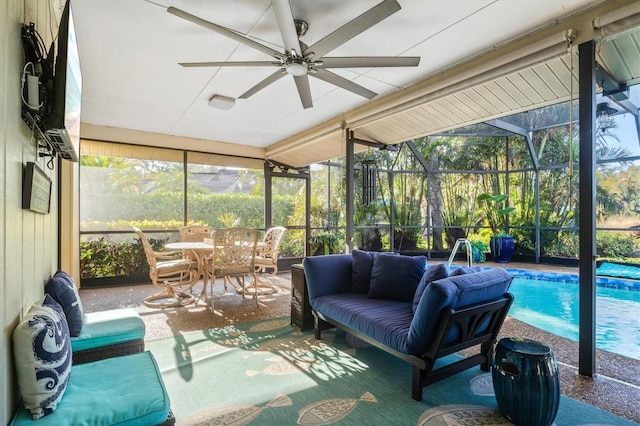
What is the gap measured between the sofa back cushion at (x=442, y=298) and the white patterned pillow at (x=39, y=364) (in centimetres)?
193

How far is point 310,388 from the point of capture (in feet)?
7.62

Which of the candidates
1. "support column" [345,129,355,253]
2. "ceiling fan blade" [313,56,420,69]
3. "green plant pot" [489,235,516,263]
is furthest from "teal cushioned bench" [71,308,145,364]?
"green plant pot" [489,235,516,263]

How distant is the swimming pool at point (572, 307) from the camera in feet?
12.1

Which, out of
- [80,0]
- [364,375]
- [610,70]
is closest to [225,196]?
[80,0]

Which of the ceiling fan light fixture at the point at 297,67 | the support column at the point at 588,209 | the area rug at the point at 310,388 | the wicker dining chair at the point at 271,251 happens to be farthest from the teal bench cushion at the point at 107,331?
the support column at the point at 588,209

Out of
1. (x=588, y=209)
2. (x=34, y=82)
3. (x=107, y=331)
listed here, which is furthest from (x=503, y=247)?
(x=34, y=82)

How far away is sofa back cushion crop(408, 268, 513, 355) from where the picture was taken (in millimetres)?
2051

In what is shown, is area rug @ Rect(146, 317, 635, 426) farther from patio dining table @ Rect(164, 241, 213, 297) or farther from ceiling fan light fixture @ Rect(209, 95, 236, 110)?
ceiling fan light fixture @ Rect(209, 95, 236, 110)

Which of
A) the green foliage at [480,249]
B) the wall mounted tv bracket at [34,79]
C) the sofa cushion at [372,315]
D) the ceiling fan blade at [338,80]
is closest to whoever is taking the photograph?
the wall mounted tv bracket at [34,79]

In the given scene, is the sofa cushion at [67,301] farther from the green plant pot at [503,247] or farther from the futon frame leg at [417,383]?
the green plant pot at [503,247]

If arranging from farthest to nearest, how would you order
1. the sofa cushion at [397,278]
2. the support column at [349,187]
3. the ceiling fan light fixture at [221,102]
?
the support column at [349,187]
the ceiling fan light fixture at [221,102]
the sofa cushion at [397,278]

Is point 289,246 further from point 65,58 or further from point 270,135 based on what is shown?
point 65,58

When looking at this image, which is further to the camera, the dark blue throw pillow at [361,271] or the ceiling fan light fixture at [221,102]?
the ceiling fan light fixture at [221,102]

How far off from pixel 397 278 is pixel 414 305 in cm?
45
